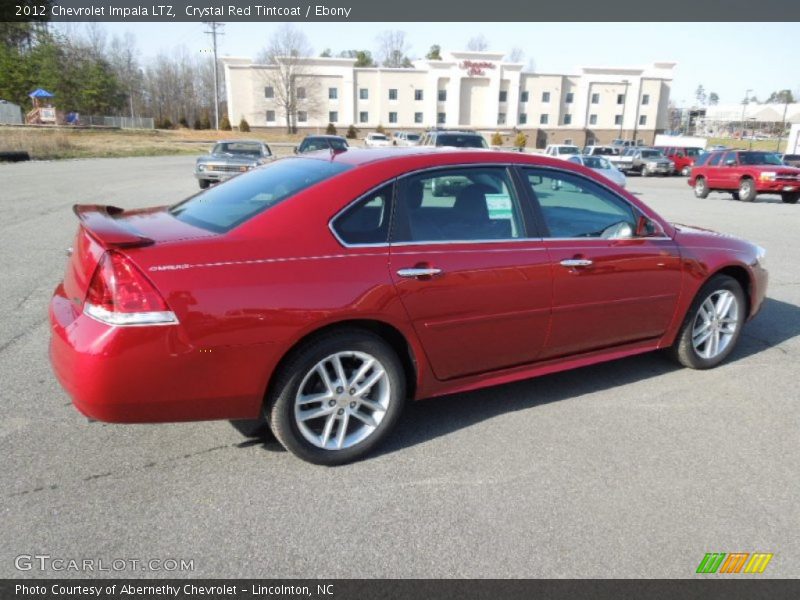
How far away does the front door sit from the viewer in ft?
12.5

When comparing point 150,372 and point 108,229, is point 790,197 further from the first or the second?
point 150,372

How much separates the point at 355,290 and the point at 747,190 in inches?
890

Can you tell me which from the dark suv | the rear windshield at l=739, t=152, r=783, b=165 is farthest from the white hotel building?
the dark suv

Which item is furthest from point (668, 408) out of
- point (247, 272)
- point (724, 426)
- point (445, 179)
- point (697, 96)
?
A: point (697, 96)

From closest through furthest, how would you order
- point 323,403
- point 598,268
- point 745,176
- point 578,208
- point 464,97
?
point 323,403 → point 598,268 → point 578,208 → point 745,176 → point 464,97

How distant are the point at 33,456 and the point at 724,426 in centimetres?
409

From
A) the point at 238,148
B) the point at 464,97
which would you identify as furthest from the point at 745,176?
the point at 464,97

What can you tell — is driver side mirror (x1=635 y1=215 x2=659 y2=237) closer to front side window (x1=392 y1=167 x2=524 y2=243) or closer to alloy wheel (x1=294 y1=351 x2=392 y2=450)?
front side window (x1=392 y1=167 x2=524 y2=243)

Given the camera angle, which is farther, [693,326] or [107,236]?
[693,326]

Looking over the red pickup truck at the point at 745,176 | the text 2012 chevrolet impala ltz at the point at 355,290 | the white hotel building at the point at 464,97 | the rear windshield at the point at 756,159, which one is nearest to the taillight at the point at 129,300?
the text 2012 chevrolet impala ltz at the point at 355,290

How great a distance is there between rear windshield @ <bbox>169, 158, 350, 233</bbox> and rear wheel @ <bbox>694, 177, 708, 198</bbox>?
22394 millimetres

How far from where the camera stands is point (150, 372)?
2756 mm

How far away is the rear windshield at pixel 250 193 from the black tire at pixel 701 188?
73.5ft

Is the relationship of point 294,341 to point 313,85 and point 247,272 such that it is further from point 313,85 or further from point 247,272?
point 313,85
